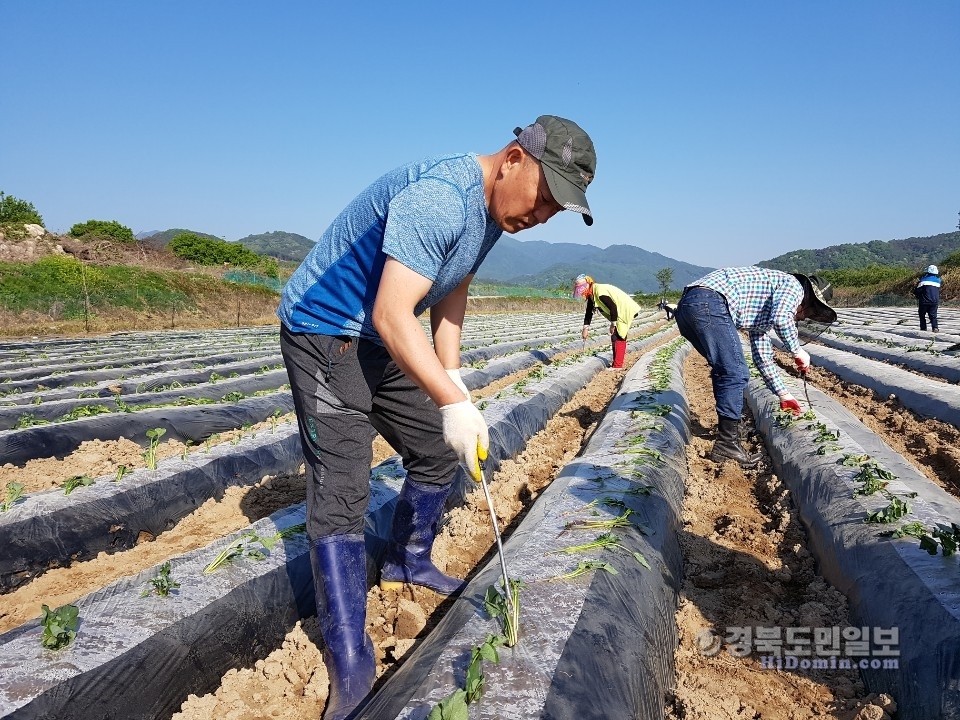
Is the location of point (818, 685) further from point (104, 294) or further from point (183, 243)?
point (183, 243)

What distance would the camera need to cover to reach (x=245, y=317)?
84.7 feet

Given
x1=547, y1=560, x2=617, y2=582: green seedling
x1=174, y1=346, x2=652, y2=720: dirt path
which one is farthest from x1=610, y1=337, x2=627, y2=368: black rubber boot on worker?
x1=547, y1=560, x2=617, y2=582: green seedling

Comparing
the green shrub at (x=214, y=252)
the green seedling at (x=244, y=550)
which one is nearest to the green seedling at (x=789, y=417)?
the green seedling at (x=244, y=550)

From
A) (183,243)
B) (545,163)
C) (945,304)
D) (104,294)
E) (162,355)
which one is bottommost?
(945,304)

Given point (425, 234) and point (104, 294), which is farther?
point (104, 294)

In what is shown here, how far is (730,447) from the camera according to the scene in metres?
5.20

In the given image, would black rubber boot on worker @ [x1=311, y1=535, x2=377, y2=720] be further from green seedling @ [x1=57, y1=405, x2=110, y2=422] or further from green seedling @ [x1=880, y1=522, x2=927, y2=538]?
green seedling @ [x1=57, y1=405, x2=110, y2=422]

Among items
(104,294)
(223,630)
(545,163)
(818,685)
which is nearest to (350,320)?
(545,163)

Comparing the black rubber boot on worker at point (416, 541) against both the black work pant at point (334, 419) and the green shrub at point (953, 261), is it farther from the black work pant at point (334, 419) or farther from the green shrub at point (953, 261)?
the green shrub at point (953, 261)

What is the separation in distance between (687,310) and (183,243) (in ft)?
184

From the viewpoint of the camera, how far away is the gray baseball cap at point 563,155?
1863 millimetres

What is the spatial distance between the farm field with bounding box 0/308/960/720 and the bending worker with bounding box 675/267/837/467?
345mm

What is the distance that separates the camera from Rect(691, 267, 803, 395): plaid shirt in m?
4.90
